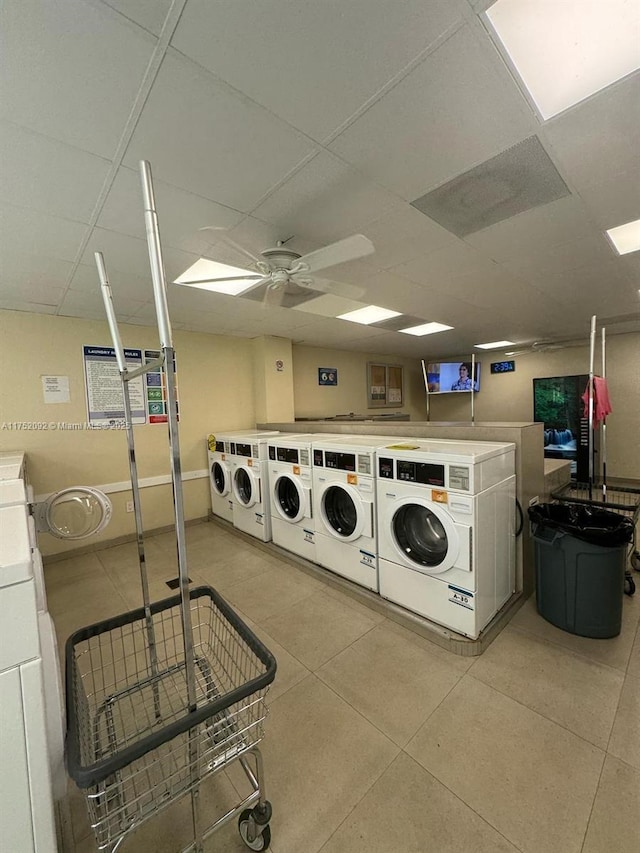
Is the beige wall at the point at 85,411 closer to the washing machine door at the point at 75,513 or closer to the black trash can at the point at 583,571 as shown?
the washing machine door at the point at 75,513

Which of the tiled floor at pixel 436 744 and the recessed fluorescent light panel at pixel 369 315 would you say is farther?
the recessed fluorescent light panel at pixel 369 315

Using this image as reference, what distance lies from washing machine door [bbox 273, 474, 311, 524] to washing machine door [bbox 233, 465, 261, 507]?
0.28 meters

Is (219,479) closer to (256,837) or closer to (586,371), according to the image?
(256,837)

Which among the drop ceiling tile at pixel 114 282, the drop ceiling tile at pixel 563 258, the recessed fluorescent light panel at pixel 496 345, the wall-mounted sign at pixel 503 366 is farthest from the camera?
the wall-mounted sign at pixel 503 366

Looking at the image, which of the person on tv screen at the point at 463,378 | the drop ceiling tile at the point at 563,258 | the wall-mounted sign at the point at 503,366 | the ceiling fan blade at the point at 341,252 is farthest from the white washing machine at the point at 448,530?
the wall-mounted sign at the point at 503,366

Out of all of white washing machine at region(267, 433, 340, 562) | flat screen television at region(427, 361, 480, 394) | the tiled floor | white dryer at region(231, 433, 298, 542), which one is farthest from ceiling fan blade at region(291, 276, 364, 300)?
flat screen television at region(427, 361, 480, 394)

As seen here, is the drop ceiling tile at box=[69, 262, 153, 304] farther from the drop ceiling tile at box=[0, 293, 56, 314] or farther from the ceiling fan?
the ceiling fan

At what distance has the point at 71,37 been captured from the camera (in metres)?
0.95

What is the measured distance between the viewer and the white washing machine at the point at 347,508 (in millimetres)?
2369

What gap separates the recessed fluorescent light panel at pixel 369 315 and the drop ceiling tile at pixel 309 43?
2.63 metres

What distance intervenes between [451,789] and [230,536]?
9.92 feet

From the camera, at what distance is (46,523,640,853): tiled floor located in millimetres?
1154

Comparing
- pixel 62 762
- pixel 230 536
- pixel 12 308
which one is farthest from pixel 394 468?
pixel 12 308

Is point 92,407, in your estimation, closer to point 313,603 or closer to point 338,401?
point 313,603
